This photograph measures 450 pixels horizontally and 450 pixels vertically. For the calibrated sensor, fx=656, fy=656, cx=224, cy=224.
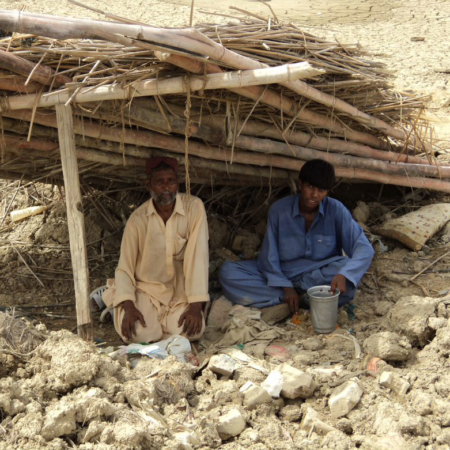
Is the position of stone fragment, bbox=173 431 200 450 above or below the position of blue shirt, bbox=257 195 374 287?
below

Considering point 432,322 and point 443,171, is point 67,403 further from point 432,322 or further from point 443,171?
point 443,171

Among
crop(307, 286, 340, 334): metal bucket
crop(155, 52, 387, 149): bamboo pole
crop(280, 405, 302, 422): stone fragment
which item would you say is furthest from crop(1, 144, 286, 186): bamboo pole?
crop(280, 405, 302, 422): stone fragment

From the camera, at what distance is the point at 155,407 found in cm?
312

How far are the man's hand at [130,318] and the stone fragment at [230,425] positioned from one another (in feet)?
4.02

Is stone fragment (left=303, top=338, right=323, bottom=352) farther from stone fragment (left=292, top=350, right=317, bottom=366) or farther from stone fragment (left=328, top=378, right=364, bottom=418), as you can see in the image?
stone fragment (left=328, top=378, right=364, bottom=418)

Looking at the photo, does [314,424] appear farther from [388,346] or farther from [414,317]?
[414,317]

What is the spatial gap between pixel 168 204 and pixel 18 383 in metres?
1.61

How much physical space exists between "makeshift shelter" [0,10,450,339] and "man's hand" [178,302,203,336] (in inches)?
25.2

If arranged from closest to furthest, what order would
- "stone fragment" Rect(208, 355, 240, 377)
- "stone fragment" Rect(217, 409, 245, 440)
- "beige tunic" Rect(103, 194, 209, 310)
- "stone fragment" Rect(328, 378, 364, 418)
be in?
"stone fragment" Rect(217, 409, 245, 440), "stone fragment" Rect(328, 378, 364, 418), "stone fragment" Rect(208, 355, 240, 377), "beige tunic" Rect(103, 194, 209, 310)

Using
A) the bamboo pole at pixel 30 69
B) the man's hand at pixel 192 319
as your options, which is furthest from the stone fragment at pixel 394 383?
the bamboo pole at pixel 30 69

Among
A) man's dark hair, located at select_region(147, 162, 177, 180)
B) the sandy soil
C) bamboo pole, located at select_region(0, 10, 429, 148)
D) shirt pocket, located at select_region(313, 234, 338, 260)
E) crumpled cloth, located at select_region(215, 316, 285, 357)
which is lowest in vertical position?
crumpled cloth, located at select_region(215, 316, 285, 357)

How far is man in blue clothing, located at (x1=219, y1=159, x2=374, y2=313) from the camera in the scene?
463 cm

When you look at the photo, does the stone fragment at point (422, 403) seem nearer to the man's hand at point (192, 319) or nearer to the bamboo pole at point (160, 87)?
the man's hand at point (192, 319)

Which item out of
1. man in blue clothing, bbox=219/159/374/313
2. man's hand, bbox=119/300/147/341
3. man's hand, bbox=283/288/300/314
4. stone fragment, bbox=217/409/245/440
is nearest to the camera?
stone fragment, bbox=217/409/245/440
